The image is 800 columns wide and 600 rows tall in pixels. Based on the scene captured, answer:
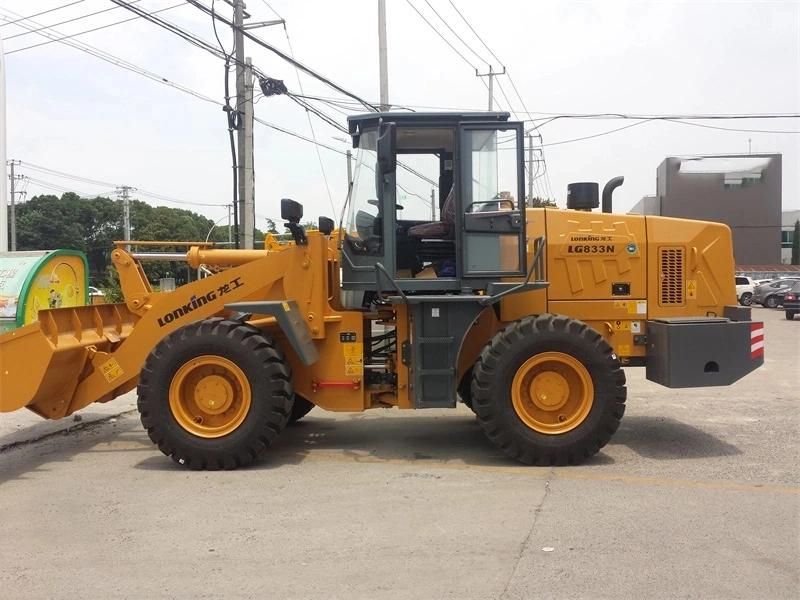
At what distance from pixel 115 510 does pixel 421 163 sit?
3.96m

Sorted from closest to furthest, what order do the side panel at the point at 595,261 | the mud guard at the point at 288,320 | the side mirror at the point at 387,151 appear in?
the side mirror at the point at 387,151 → the mud guard at the point at 288,320 → the side panel at the point at 595,261

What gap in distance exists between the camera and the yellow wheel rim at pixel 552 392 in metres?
5.87

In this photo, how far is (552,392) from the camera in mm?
5934

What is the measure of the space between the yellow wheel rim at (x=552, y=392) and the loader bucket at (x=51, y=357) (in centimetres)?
403

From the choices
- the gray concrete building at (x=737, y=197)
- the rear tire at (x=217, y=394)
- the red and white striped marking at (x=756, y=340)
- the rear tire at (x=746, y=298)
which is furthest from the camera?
the gray concrete building at (x=737, y=197)

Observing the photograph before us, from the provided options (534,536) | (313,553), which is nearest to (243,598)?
(313,553)

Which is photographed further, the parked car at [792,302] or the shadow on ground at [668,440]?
the parked car at [792,302]

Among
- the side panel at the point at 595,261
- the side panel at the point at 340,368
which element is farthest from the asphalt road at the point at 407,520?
the side panel at the point at 595,261

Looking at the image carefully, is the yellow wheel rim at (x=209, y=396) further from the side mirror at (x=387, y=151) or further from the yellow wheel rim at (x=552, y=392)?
the yellow wheel rim at (x=552, y=392)

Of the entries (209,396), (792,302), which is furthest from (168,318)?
(792,302)

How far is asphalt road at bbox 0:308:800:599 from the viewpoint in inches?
146

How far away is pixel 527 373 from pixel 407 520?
6.18ft

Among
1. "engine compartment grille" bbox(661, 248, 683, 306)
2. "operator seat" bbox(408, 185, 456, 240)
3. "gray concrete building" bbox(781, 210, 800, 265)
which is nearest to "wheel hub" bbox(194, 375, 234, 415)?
"operator seat" bbox(408, 185, 456, 240)

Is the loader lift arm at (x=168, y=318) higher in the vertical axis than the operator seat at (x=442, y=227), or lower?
lower
